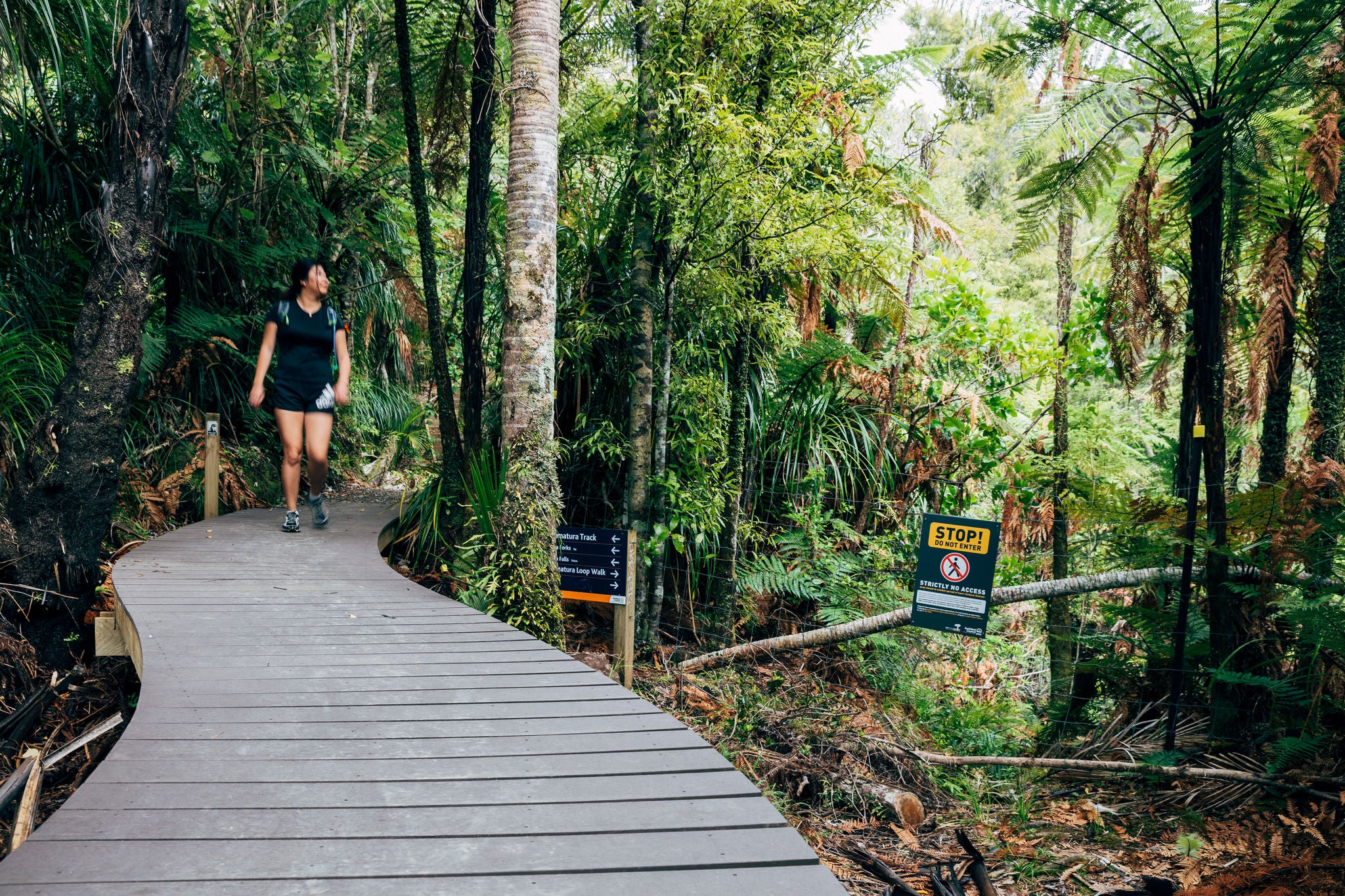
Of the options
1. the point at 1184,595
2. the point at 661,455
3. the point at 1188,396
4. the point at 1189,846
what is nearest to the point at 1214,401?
the point at 1188,396

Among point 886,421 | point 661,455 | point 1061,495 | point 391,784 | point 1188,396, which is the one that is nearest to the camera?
point 391,784

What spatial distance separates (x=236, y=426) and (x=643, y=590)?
478 cm

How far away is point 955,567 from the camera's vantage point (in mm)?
4141

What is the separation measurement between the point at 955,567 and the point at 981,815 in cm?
147

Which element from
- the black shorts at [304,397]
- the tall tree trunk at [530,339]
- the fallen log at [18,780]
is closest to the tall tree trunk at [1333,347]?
the tall tree trunk at [530,339]

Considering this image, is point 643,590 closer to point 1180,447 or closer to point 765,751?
point 765,751

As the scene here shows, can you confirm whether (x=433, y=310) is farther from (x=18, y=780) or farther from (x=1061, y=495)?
(x=1061, y=495)

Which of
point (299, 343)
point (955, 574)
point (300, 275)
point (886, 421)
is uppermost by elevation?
point (300, 275)

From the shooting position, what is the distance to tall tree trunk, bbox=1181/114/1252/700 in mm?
4371

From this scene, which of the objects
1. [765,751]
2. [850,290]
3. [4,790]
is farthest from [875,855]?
[850,290]

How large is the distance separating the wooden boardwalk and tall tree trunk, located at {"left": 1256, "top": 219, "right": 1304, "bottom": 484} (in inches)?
172

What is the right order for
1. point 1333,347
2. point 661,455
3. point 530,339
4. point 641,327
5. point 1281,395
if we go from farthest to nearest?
point 661,455 → point 641,327 → point 1281,395 → point 1333,347 → point 530,339

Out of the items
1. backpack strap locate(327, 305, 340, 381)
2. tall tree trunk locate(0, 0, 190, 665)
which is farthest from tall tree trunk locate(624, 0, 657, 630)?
tall tree trunk locate(0, 0, 190, 665)

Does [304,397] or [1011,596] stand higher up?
[304,397]
